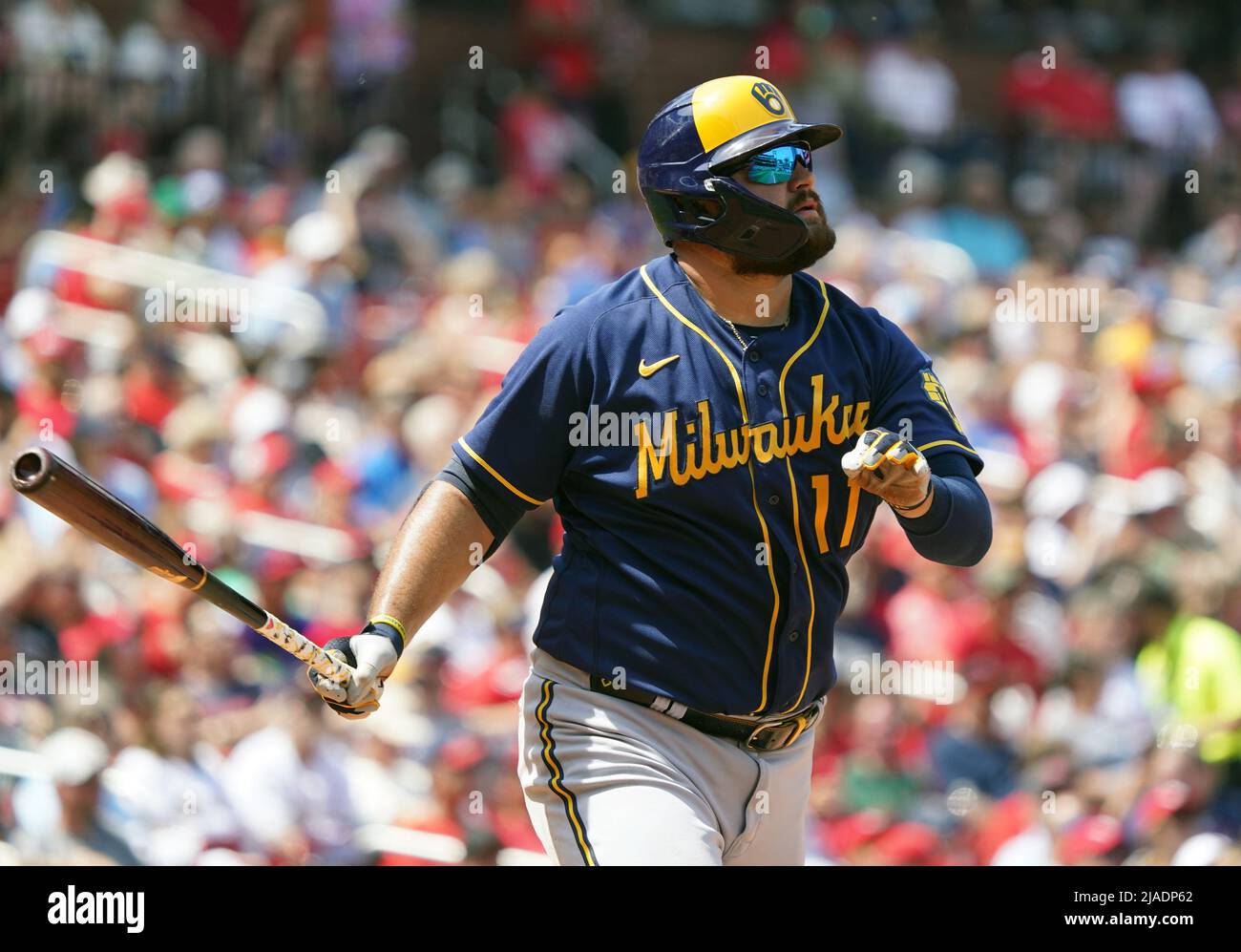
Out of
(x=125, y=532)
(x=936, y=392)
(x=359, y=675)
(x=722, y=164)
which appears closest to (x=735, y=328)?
(x=722, y=164)

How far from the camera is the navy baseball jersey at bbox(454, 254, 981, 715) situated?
386 centimetres

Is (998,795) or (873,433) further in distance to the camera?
(998,795)

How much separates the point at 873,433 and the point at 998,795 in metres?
4.53

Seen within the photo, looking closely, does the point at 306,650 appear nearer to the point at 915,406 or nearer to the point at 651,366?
the point at 651,366

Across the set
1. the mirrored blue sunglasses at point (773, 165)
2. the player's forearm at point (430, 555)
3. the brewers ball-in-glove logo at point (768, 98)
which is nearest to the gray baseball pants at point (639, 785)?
the player's forearm at point (430, 555)

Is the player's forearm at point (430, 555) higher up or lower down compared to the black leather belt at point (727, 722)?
higher up

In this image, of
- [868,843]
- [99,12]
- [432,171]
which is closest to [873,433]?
[868,843]

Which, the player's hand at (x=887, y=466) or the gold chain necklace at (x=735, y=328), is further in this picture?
Result: the gold chain necklace at (x=735, y=328)

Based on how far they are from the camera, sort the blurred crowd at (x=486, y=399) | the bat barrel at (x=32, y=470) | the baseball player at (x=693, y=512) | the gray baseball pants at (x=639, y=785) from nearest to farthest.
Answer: the bat barrel at (x=32, y=470), the gray baseball pants at (x=639, y=785), the baseball player at (x=693, y=512), the blurred crowd at (x=486, y=399)

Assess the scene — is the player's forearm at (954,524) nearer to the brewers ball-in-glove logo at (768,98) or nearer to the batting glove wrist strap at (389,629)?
the brewers ball-in-glove logo at (768,98)

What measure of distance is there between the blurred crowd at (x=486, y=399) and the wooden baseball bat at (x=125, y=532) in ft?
11.1

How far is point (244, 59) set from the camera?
41.1ft

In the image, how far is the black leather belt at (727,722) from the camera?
3848 millimetres

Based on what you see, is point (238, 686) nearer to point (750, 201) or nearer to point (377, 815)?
point (377, 815)
